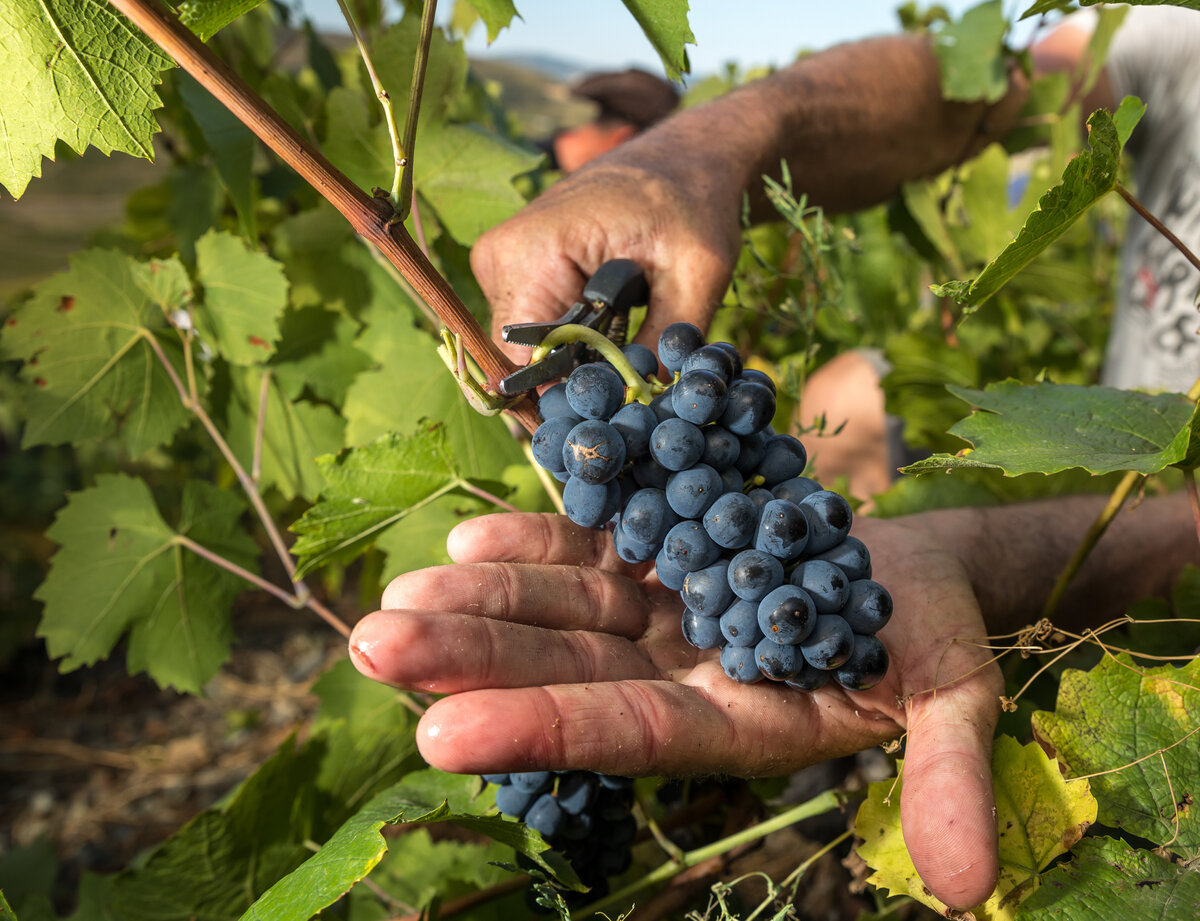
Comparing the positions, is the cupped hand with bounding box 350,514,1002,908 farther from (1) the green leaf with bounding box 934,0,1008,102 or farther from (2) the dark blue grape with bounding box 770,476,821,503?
(1) the green leaf with bounding box 934,0,1008,102

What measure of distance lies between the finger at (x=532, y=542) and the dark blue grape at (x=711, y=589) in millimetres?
217

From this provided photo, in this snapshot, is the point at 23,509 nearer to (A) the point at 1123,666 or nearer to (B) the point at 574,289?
(B) the point at 574,289

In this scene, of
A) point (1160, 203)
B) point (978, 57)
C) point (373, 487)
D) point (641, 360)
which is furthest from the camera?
point (1160, 203)

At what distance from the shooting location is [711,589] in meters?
0.87

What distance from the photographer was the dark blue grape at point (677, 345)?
95cm

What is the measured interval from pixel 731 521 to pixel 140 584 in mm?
1245

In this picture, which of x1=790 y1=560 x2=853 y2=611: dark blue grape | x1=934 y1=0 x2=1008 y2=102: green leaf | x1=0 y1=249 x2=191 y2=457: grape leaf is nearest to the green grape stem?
x1=790 y1=560 x2=853 y2=611: dark blue grape

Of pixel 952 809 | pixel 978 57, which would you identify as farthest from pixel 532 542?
pixel 978 57

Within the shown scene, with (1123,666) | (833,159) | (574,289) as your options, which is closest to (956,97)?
(833,159)

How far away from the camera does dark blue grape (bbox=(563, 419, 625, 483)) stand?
83 cm

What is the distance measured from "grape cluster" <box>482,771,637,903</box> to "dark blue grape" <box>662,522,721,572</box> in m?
0.30

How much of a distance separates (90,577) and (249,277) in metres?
0.63

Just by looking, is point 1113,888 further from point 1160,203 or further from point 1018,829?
point 1160,203

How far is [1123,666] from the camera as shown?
910mm
